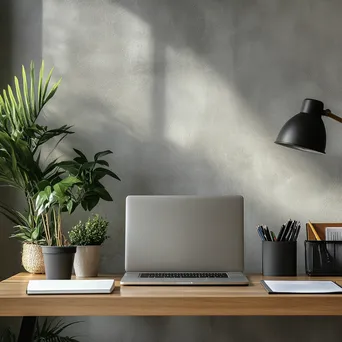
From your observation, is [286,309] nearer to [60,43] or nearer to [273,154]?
[273,154]

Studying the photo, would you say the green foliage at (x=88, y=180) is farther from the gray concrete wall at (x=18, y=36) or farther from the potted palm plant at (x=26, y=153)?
the gray concrete wall at (x=18, y=36)

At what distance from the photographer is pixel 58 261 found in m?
2.10

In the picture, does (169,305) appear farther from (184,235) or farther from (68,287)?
(184,235)

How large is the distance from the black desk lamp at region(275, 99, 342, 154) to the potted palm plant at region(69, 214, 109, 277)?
777mm

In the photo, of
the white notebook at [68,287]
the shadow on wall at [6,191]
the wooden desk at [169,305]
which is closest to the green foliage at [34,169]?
the shadow on wall at [6,191]

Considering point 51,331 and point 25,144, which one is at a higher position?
point 25,144

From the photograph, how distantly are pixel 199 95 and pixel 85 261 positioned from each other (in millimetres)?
856

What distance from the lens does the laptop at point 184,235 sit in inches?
89.6

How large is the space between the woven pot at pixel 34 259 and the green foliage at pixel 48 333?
0.23 m

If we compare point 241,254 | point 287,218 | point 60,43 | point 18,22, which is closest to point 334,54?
point 287,218

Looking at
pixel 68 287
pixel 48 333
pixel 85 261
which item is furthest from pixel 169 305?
pixel 48 333

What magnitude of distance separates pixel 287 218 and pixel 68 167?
0.94 metres

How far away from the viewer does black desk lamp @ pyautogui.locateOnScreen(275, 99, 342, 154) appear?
2.24 meters

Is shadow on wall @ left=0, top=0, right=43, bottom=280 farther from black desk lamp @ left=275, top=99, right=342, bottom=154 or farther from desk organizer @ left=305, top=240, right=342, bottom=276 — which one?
desk organizer @ left=305, top=240, right=342, bottom=276
